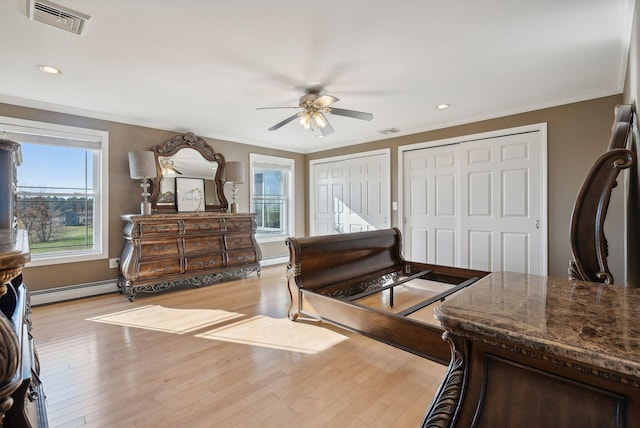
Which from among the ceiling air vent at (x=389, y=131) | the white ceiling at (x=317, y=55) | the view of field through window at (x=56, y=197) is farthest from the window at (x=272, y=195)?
the view of field through window at (x=56, y=197)

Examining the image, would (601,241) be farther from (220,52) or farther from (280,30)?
(220,52)

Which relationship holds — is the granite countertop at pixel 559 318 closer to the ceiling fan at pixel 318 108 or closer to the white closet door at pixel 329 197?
the ceiling fan at pixel 318 108

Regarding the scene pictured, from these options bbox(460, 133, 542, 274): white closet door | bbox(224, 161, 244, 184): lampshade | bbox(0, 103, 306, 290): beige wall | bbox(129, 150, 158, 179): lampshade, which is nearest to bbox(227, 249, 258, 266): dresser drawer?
bbox(224, 161, 244, 184): lampshade

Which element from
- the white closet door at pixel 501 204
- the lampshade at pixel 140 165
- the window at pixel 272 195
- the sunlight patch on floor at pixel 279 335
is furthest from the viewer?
the window at pixel 272 195

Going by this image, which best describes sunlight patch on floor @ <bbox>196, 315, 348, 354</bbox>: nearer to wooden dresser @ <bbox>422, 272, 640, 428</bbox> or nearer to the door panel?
wooden dresser @ <bbox>422, 272, 640, 428</bbox>

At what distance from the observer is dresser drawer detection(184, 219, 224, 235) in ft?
14.1

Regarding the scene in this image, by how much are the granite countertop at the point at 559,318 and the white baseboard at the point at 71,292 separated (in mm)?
4652

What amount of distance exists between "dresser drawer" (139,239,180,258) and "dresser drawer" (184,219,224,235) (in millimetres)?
237

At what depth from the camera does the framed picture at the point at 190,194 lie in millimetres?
4703

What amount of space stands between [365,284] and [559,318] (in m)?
2.59

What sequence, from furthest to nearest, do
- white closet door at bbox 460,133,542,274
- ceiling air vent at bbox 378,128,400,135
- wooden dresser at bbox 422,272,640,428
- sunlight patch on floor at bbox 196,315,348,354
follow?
ceiling air vent at bbox 378,128,400,135 < white closet door at bbox 460,133,542,274 < sunlight patch on floor at bbox 196,315,348,354 < wooden dresser at bbox 422,272,640,428

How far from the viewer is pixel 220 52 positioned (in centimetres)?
246

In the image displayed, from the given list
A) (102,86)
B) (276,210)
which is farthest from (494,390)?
(276,210)

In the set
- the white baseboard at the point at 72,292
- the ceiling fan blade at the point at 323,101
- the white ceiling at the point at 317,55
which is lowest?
the white baseboard at the point at 72,292
